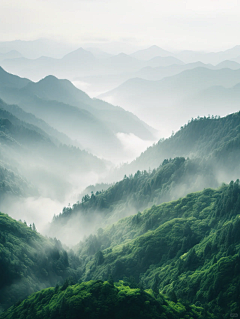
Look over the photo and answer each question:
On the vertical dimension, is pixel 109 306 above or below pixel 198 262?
below

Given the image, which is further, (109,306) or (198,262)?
(198,262)

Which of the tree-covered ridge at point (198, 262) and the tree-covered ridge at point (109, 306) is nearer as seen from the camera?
the tree-covered ridge at point (109, 306)

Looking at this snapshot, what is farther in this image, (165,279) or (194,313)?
(165,279)

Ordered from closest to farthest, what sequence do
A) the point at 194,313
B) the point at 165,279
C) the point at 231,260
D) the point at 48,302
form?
1. the point at 194,313
2. the point at 48,302
3. the point at 231,260
4. the point at 165,279

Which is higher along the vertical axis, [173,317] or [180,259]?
[180,259]

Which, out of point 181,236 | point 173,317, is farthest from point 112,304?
point 181,236

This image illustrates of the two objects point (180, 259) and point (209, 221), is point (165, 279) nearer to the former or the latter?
point (180, 259)

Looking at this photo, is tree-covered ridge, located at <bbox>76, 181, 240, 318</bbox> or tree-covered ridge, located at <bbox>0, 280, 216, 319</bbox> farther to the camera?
tree-covered ridge, located at <bbox>76, 181, 240, 318</bbox>

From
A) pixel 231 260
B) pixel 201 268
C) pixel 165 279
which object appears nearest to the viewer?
pixel 231 260
